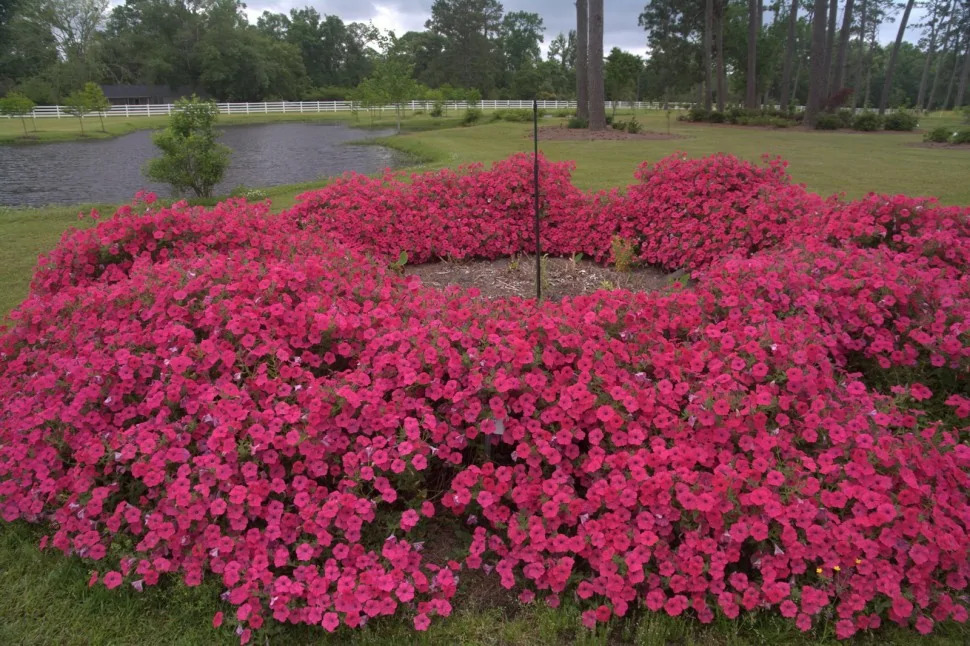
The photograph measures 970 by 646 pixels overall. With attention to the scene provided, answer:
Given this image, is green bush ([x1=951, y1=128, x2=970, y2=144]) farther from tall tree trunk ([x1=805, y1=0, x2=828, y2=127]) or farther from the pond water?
the pond water

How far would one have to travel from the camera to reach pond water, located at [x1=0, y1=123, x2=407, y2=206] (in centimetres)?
1459

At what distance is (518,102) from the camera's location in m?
51.5

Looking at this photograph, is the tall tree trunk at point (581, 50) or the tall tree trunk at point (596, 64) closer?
the tall tree trunk at point (596, 64)

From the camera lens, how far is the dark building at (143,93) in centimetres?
5538

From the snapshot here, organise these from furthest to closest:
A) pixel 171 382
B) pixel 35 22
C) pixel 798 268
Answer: pixel 35 22 < pixel 798 268 < pixel 171 382

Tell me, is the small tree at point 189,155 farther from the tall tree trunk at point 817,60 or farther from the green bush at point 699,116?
the green bush at point 699,116

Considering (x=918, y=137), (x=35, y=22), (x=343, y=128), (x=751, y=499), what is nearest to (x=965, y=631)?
(x=751, y=499)

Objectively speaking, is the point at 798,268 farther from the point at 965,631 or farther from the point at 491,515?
the point at 491,515

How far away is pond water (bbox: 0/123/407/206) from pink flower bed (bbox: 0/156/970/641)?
12102 mm

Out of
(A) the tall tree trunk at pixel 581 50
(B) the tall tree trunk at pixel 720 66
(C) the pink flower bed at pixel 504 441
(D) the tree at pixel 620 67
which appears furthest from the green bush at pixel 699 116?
(C) the pink flower bed at pixel 504 441

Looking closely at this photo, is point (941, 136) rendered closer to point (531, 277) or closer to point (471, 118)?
point (531, 277)

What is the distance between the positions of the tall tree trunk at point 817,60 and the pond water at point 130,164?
16.5m

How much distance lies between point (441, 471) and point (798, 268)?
2.39m

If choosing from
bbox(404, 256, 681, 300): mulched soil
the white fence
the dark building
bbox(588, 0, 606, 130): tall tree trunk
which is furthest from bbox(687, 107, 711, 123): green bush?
the dark building
